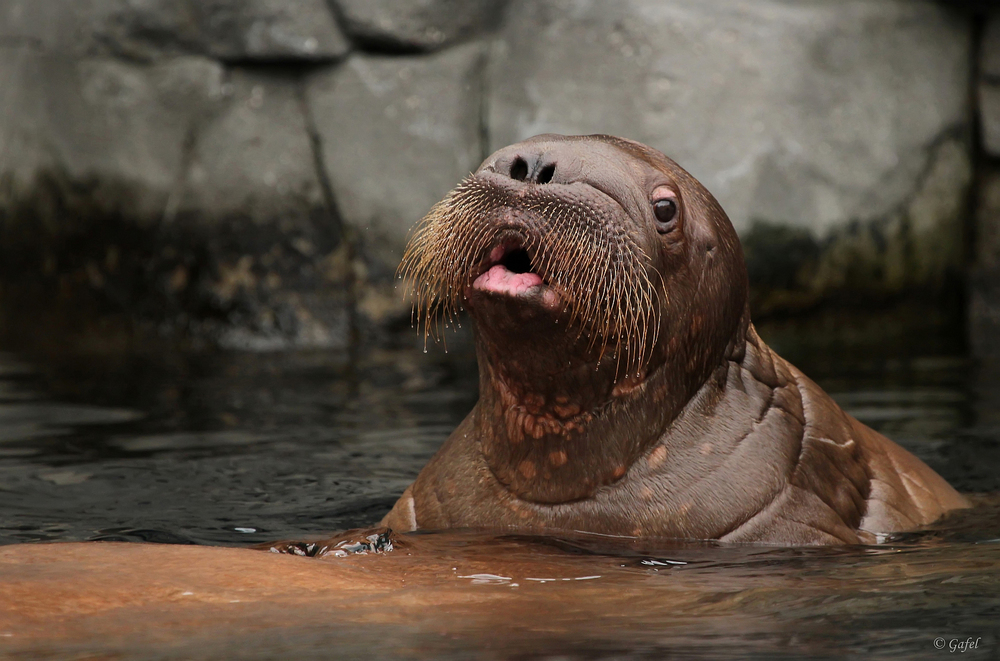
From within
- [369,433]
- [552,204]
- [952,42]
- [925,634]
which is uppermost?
[952,42]

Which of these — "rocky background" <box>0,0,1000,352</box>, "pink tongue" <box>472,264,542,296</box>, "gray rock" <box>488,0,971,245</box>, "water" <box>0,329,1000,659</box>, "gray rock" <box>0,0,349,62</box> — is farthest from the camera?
"gray rock" <box>0,0,349,62</box>

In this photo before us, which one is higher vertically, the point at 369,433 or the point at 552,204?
the point at 552,204

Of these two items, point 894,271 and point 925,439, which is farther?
point 894,271

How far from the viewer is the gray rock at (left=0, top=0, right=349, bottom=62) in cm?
1064

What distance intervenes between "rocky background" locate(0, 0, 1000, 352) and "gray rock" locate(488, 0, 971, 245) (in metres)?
0.02

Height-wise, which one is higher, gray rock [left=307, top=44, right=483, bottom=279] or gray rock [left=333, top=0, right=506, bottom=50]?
gray rock [left=333, top=0, right=506, bottom=50]

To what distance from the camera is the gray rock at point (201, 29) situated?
34.9 feet

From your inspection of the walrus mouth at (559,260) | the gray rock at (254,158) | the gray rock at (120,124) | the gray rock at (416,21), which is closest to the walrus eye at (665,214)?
the walrus mouth at (559,260)

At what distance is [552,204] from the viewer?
3740 millimetres

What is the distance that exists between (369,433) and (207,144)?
495 centimetres

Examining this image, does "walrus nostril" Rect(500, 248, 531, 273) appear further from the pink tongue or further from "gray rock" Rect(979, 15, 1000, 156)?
"gray rock" Rect(979, 15, 1000, 156)

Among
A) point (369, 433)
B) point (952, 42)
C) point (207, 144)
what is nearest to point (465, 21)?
point (207, 144)

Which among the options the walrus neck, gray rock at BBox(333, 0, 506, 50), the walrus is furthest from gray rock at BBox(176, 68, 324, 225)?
the walrus neck

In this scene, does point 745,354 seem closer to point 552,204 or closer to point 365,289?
point 552,204
